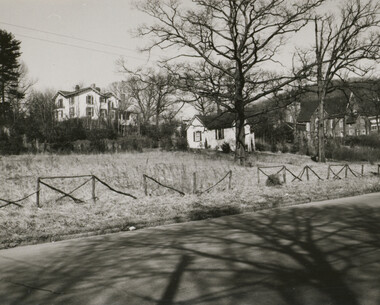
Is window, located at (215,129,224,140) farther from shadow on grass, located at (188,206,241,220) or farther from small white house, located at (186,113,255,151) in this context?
shadow on grass, located at (188,206,241,220)

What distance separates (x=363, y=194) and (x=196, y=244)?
37.3 feet

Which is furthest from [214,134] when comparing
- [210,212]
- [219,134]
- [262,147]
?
[210,212]

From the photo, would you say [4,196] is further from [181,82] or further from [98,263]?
[181,82]

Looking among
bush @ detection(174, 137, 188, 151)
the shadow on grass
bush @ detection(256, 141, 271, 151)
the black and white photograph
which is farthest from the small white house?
the shadow on grass

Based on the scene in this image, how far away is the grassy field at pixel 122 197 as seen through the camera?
33.6ft

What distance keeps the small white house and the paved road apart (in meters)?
39.1

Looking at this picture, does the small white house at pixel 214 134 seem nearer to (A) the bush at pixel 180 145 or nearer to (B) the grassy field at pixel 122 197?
(A) the bush at pixel 180 145

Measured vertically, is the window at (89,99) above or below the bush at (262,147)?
above

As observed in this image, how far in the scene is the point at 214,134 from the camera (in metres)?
53.1

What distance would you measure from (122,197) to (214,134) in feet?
130

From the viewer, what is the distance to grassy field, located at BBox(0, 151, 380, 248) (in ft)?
33.6

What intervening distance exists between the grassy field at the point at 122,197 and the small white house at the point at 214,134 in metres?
26.9

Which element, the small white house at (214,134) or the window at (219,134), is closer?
the small white house at (214,134)

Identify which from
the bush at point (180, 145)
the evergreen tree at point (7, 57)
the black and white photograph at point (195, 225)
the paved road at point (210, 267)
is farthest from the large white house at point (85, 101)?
the paved road at point (210, 267)
